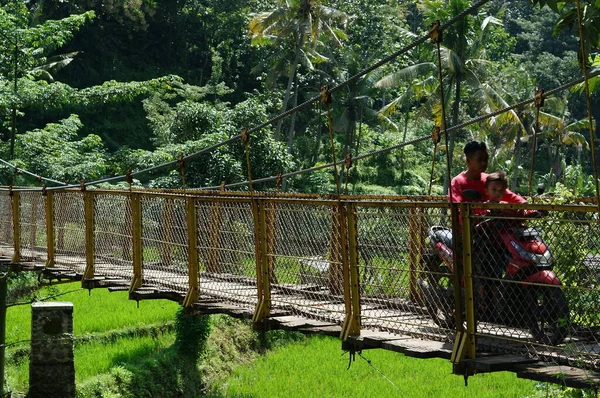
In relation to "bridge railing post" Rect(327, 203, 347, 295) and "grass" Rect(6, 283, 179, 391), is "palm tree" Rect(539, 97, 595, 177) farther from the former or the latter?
"bridge railing post" Rect(327, 203, 347, 295)

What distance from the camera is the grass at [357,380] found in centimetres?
1077

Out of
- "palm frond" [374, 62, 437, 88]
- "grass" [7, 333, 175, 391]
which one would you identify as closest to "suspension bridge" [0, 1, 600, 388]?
"grass" [7, 333, 175, 391]

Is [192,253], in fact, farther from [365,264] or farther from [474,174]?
[474,174]

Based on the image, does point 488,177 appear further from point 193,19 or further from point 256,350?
point 193,19

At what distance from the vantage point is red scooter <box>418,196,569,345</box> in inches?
153

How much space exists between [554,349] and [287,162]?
13461mm

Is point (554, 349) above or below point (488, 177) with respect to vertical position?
below

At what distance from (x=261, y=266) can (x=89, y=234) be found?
2289mm

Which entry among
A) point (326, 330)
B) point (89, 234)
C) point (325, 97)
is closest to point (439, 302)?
point (326, 330)

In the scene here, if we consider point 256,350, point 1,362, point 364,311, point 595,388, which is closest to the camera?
point 595,388

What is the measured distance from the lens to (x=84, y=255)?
300 inches

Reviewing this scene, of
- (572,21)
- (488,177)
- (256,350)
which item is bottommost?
(256,350)

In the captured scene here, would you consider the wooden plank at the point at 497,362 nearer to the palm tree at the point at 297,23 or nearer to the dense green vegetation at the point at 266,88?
the dense green vegetation at the point at 266,88

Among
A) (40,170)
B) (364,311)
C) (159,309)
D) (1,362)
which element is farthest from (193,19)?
(364,311)
